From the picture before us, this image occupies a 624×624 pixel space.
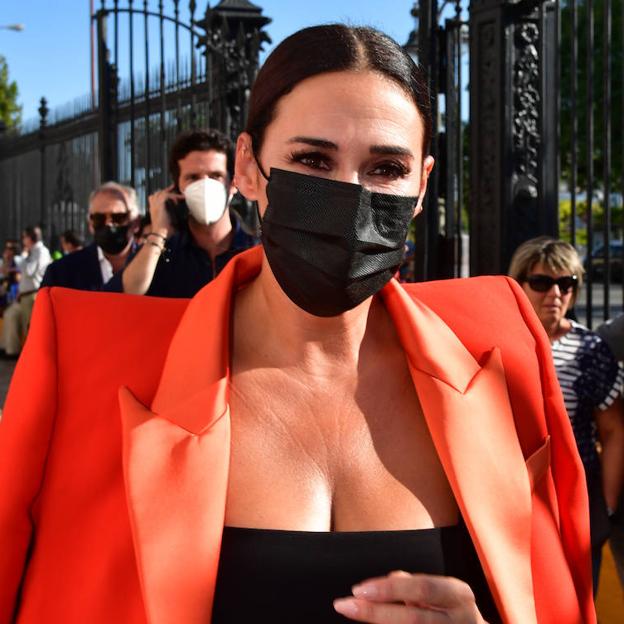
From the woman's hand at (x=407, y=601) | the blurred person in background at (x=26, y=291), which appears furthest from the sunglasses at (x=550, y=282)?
the blurred person in background at (x=26, y=291)

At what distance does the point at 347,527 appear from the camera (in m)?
1.46

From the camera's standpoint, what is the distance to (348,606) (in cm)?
122

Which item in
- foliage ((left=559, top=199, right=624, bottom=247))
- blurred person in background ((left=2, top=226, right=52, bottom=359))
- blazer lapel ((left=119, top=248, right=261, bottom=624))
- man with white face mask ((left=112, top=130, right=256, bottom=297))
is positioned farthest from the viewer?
foliage ((left=559, top=199, right=624, bottom=247))

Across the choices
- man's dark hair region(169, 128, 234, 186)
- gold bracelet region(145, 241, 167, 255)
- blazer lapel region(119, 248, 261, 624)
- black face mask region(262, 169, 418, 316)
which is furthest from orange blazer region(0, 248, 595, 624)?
man's dark hair region(169, 128, 234, 186)

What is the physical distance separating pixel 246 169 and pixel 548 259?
7.32 feet

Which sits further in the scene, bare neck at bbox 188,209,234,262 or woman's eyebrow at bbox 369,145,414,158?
bare neck at bbox 188,209,234,262

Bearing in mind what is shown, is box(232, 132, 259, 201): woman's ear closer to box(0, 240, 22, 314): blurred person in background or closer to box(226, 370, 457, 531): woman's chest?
box(226, 370, 457, 531): woman's chest

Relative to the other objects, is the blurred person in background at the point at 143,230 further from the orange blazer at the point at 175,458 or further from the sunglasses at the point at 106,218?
the orange blazer at the point at 175,458

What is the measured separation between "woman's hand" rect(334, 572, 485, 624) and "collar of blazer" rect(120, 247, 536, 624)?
0.56ft

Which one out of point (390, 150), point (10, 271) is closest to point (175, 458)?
point (390, 150)

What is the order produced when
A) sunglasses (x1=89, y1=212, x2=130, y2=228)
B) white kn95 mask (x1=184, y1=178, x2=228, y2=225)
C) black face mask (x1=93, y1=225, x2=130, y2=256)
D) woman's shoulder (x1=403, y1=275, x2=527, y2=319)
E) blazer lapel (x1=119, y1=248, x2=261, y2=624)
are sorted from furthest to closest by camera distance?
1. sunglasses (x1=89, y1=212, x2=130, y2=228)
2. black face mask (x1=93, y1=225, x2=130, y2=256)
3. white kn95 mask (x1=184, y1=178, x2=228, y2=225)
4. woman's shoulder (x1=403, y1=275, x2=527, y2=319)
5. blazer lapel (x1=119, y1=248, x2=261, y2=624)

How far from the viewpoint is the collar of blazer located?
1.36 metres

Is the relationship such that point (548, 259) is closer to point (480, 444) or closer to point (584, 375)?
point (584, 375)

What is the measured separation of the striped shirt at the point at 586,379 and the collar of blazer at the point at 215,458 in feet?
5.73
